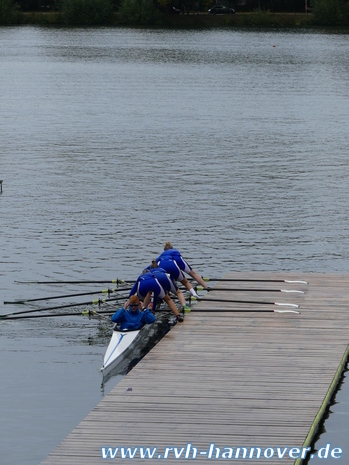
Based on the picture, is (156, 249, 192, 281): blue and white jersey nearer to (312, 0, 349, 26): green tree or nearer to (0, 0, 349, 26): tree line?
(312, 0, 349, 26): green tree

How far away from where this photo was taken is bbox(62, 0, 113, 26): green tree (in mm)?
167750

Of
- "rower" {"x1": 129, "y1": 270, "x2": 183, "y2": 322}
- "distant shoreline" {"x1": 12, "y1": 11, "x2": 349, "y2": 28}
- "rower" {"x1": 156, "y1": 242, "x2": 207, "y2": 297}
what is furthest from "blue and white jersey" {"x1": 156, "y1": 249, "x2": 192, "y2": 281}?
"distant shoreline" {"x1": 12, "y1": 11, "x2": 349, "y2": 28}

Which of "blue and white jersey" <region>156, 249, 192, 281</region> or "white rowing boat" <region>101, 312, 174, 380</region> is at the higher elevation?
"blue and white jersey" <region>156, 249, 192, 281</region>

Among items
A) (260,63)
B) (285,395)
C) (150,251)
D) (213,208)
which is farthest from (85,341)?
(260,63)

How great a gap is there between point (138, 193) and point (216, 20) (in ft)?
426

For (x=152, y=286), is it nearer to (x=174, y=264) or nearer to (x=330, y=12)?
(x=174, y=264)

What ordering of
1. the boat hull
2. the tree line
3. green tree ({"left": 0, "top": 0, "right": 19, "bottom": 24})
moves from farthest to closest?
green tree ({"left": 0, "top": 0, "right": 19, "bottom": 24})
the tree line
the boat hull

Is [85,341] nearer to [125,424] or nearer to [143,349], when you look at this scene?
[143,349]

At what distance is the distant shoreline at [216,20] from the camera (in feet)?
552

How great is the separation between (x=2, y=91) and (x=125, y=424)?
7824 centimetres

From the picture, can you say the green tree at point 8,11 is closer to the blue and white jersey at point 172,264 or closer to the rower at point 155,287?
the blue and white jersey at point 172,264

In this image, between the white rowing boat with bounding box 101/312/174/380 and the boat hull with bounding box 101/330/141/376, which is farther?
the white rowing boat with bounding box 101/312/174/380

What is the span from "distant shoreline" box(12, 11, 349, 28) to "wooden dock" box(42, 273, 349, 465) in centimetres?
14362

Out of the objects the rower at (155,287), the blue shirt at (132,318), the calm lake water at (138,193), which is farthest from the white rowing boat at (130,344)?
the rower at (155,287)
